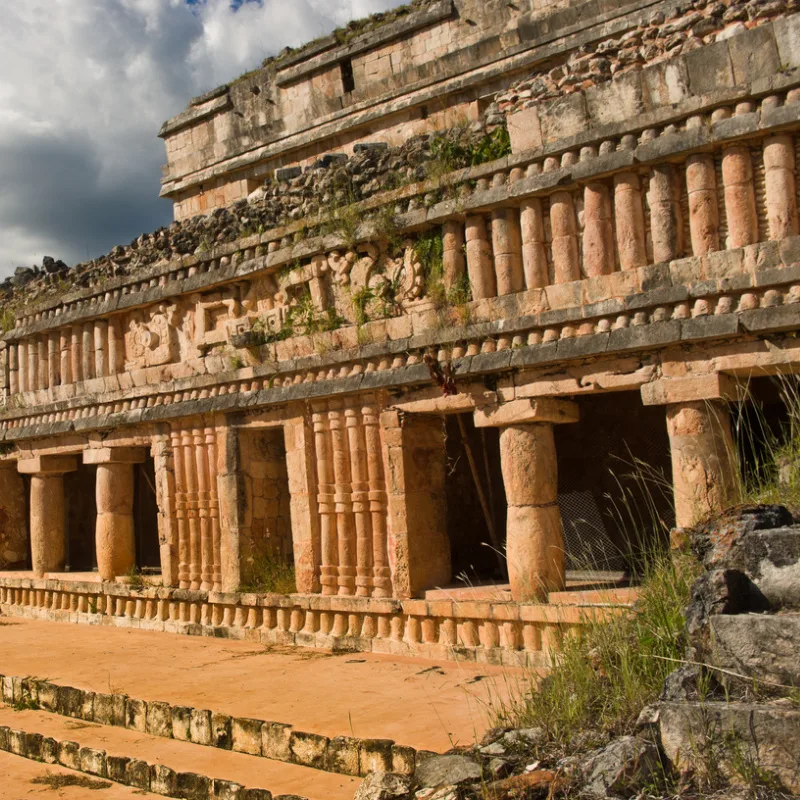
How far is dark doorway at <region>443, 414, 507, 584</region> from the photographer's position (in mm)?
8922

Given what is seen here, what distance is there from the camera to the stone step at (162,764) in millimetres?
4609

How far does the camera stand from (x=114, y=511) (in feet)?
33.2

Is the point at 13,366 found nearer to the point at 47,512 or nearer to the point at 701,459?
the point at 47,512

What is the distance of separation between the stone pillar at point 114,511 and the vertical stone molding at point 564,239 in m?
5.74

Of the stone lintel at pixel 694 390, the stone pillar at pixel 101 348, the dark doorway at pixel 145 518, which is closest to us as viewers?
the stone lintel at pixel 694 390

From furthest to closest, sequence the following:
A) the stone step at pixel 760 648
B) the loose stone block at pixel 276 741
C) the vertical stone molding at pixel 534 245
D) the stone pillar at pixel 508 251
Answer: the stone pillar at pixel 508 251
the vertical stone molding at pixel 534 245
the loose stone block at pixel 276 741
the stone step at pixel 760 648

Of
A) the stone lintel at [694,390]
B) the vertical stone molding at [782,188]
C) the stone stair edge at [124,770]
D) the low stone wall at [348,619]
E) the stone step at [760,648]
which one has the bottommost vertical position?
the stone stair edge at [124,770]

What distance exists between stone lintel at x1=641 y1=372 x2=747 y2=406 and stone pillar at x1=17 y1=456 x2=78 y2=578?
25.8 ft

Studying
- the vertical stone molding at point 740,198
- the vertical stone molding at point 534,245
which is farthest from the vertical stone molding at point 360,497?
the vertical stone molding at point 740,198

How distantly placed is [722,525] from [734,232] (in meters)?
2.34

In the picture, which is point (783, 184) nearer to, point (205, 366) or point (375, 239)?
point (375, 239)

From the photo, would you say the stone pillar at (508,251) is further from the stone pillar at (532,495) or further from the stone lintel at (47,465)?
the stone lintel at (47,465)

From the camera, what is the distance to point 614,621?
4.47m

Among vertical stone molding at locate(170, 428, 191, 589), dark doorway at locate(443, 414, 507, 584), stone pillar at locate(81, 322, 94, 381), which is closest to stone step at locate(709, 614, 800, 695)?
dark doorway at locate(443, 414, 507, 584)
